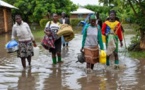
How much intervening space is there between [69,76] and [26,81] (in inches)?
45.1

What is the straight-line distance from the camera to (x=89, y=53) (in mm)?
8477

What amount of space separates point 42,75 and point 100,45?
1.72 meters

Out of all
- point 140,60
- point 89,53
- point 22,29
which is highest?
point 22,29

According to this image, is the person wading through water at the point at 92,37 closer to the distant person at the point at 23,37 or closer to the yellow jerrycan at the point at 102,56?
the yellow jerrycan at the point at 102,56

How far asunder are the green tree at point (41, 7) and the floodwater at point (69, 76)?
3008 cm

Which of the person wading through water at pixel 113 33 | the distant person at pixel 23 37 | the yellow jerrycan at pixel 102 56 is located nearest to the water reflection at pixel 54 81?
the distant person at pixel 23 37

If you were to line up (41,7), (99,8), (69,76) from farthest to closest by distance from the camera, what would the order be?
(99,8) < (41,7) < (69,76)

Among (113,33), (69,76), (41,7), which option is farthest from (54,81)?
(41,7)

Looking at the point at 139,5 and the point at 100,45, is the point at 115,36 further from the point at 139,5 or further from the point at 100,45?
the point at 139,5

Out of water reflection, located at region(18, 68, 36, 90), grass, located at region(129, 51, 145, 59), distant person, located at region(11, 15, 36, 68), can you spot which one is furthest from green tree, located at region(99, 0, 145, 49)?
water reflection, located at region(18, 68, 36, 90)

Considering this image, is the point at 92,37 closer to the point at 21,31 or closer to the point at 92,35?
the point at 92,35

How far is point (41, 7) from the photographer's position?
40344 millimetres

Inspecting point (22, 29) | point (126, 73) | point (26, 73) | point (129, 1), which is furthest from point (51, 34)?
point (129, 1)

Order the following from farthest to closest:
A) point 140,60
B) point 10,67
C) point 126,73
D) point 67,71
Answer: point 140,60 → point 10,67 → point 67,71 → point 126,73
